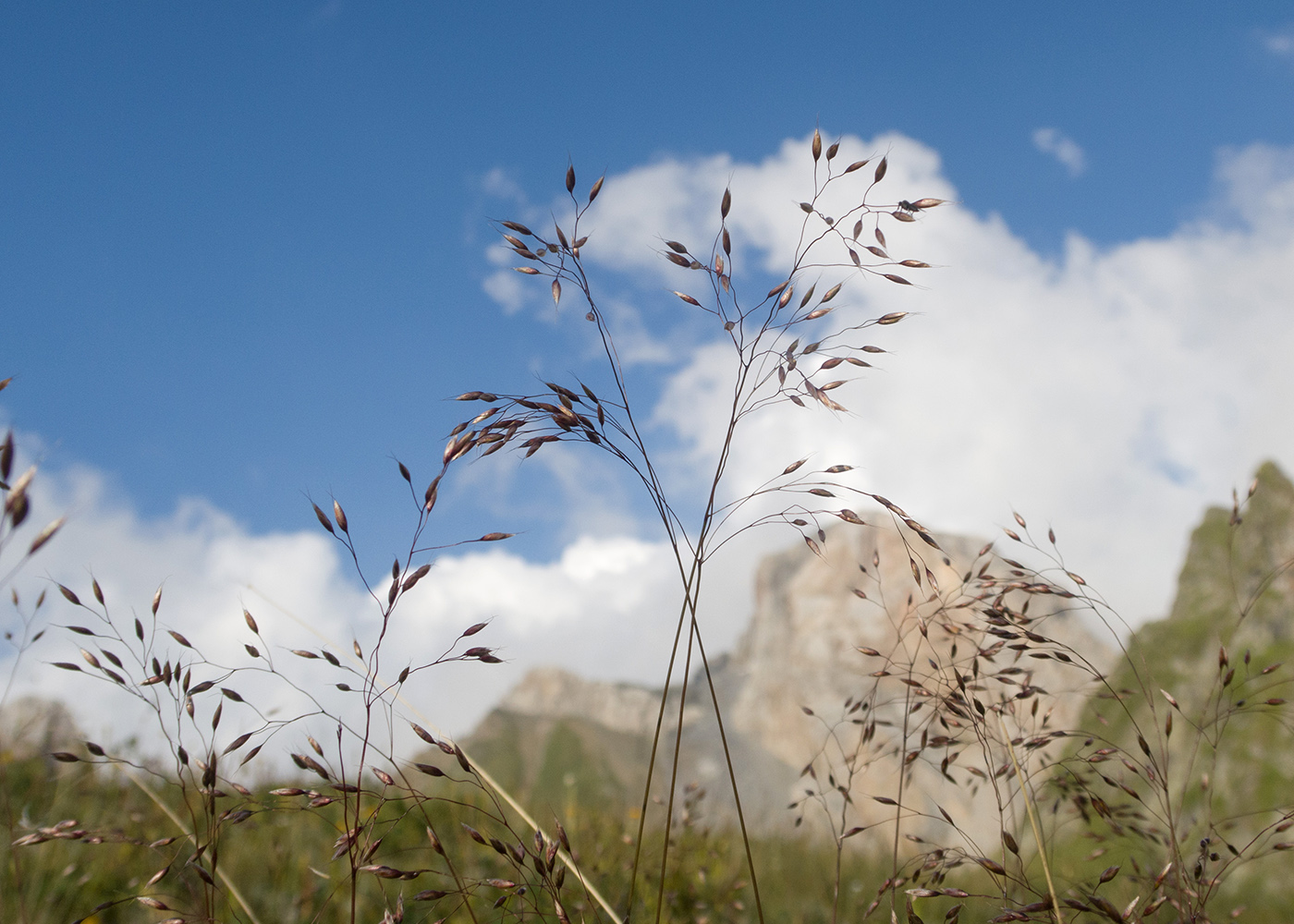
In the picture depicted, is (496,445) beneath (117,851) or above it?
above

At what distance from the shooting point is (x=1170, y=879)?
2.00 metres

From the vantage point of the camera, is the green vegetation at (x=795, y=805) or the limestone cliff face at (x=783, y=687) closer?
the green vegetation at (x=795, y=805)

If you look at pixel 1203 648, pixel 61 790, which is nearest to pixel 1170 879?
pixel 61 790

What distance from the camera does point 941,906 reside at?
4.46 m

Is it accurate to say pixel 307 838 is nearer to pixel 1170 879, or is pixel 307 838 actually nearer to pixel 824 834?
pixel 1170 879

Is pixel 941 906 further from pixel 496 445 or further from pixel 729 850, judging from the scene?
pixel 496 445

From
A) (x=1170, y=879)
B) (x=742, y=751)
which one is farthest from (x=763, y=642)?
(x=1170, y=879)

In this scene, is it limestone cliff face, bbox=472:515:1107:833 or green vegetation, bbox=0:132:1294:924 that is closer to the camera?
green vegetation, bbox=0:132:1294:924

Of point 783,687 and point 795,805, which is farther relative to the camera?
point 783,687

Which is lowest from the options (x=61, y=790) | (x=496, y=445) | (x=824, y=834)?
(x=824, y=834)

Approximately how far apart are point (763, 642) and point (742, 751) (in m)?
1.81

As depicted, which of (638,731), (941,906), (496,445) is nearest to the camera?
(496,445)

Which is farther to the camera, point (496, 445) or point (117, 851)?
point (117, 851)

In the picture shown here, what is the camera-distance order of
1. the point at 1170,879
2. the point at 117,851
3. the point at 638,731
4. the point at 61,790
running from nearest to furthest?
the point at 1170,879, the point at 117,851, the point at 61,790, the point at 638,731
